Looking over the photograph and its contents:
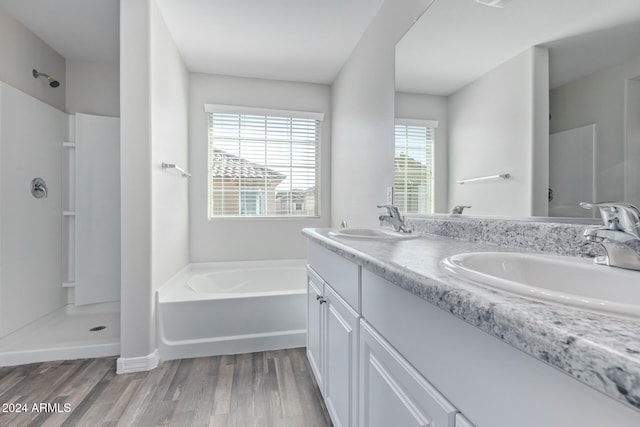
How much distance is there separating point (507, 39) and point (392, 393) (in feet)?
4.03

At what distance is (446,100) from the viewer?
1418mm

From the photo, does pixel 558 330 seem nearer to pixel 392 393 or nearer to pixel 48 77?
pixel 392 393

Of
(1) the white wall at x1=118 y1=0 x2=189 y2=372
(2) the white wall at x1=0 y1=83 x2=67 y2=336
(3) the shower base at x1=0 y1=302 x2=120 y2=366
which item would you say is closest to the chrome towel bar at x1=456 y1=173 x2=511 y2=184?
(1) the white wall at x1=118 y1=0 x2=189 y2=372

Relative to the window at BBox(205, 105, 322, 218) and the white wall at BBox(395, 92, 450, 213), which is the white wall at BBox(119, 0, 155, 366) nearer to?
the window at BBox(205, 105, 322, 218)

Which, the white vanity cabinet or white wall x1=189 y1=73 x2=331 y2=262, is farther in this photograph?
white wall x1=189 y1=73 x2=331 y2=262

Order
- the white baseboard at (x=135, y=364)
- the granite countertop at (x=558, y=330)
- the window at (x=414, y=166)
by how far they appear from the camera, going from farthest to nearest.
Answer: the white baseboard at (x=135, y=364) → the window at (x=414, y=166) → the granite countertop at (x=558, y=330)

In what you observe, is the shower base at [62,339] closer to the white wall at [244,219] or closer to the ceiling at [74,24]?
the white wall at [244,219]

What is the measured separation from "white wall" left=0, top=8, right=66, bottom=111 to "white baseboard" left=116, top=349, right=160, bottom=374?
7.03ft

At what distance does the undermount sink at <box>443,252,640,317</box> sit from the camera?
1.37ft

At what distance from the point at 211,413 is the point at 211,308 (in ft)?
2.39

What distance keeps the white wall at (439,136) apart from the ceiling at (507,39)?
5 centimetres

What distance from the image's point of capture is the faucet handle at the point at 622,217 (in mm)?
605

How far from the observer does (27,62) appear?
7.76ft

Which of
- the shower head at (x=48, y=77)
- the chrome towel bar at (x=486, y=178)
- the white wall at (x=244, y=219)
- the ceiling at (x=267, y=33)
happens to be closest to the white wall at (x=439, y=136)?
the chrome towel bar at (x=486, y=178)
